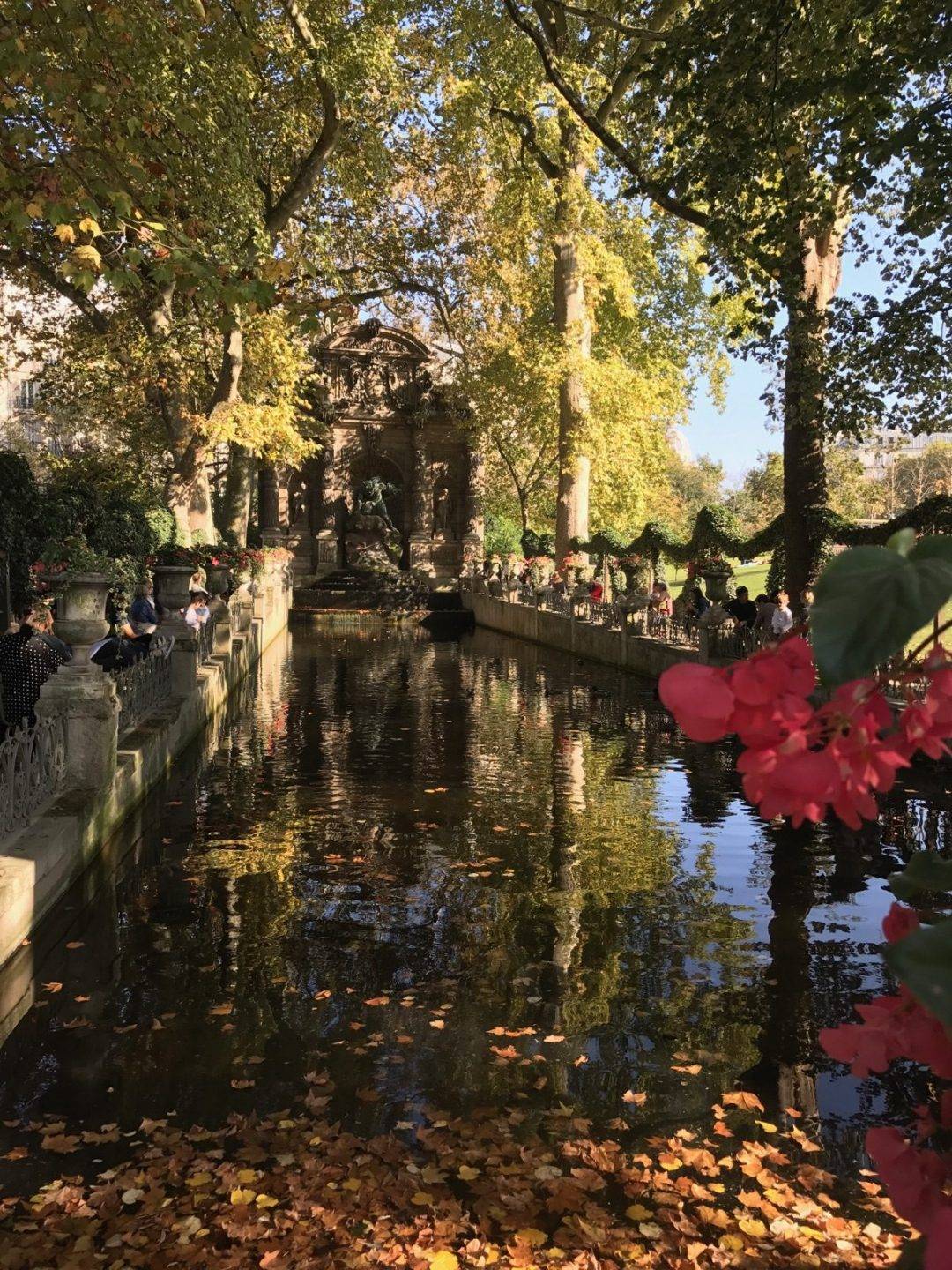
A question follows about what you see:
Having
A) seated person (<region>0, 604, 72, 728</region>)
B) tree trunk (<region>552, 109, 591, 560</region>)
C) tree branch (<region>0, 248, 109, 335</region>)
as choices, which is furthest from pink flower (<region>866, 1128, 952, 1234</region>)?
tree trunk (<region>552, 109, 591, 560</region>)

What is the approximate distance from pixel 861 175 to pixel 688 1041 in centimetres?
848

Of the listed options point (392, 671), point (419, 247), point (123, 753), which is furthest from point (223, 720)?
point (419, 247)

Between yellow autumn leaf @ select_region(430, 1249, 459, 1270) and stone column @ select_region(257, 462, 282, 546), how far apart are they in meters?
50.3

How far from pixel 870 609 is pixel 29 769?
7596 mm

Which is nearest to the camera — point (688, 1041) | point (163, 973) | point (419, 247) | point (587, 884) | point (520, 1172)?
point (520, 1172)

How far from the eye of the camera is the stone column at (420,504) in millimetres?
53406

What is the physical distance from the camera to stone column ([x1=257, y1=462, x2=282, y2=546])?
175ft

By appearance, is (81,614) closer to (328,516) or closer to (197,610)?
(197,610)

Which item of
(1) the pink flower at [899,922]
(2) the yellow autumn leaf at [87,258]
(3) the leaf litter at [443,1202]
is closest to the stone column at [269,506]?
(2) the yellow autumn leaf at [87,258]

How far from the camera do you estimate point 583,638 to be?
27.4 metres

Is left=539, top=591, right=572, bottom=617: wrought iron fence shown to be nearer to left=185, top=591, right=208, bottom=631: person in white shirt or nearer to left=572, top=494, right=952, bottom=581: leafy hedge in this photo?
left=572, top=494, right=952, bottom=581: leafy hedge

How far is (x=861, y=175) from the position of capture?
35.1 feet

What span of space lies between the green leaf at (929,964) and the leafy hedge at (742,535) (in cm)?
1003

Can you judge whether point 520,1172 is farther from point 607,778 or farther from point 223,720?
point 223,720
